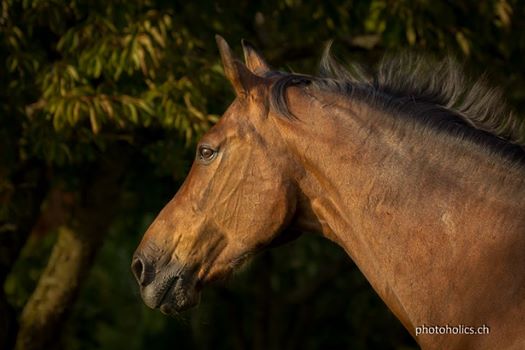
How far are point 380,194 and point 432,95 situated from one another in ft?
1.52

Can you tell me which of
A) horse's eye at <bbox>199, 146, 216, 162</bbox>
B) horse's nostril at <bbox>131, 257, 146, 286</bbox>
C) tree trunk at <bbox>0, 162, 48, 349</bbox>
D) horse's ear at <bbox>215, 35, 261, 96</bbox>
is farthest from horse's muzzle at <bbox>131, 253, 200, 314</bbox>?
tree trunk at <bbox>0, 162, 48, 349</bbox>

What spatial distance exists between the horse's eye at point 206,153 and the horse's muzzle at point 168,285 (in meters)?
0.44

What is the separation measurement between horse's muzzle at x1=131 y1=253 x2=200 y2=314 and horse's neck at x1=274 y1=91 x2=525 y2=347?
0.58 m

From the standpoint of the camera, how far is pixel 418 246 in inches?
155

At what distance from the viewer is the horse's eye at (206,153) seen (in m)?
4.33

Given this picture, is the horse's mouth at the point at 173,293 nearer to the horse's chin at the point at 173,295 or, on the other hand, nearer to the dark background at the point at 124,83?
the horse's chin at the point at 173,295

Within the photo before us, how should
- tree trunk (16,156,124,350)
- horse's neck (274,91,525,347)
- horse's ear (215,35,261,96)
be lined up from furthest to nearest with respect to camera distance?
tree trunk (16,156,124,350) → horse's ear (215,35,261,96) → horse's neck (274,91,525,347)

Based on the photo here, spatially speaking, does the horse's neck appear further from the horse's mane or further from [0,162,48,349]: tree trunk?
[0,162,48,349]: tree trunk

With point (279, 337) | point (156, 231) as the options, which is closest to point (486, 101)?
point (156, 231)

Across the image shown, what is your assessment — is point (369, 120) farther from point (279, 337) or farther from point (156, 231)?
point (279, 337)

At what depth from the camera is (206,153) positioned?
4.34 meters

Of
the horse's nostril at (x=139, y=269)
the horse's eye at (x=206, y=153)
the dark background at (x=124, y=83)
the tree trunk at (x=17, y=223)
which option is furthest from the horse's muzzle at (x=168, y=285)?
the tree trunk at (x=17, y=223)

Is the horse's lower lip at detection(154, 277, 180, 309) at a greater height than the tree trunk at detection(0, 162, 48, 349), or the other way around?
the horse's lower lip at detection(154, 277, 180, 309)

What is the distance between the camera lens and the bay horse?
152 inches
